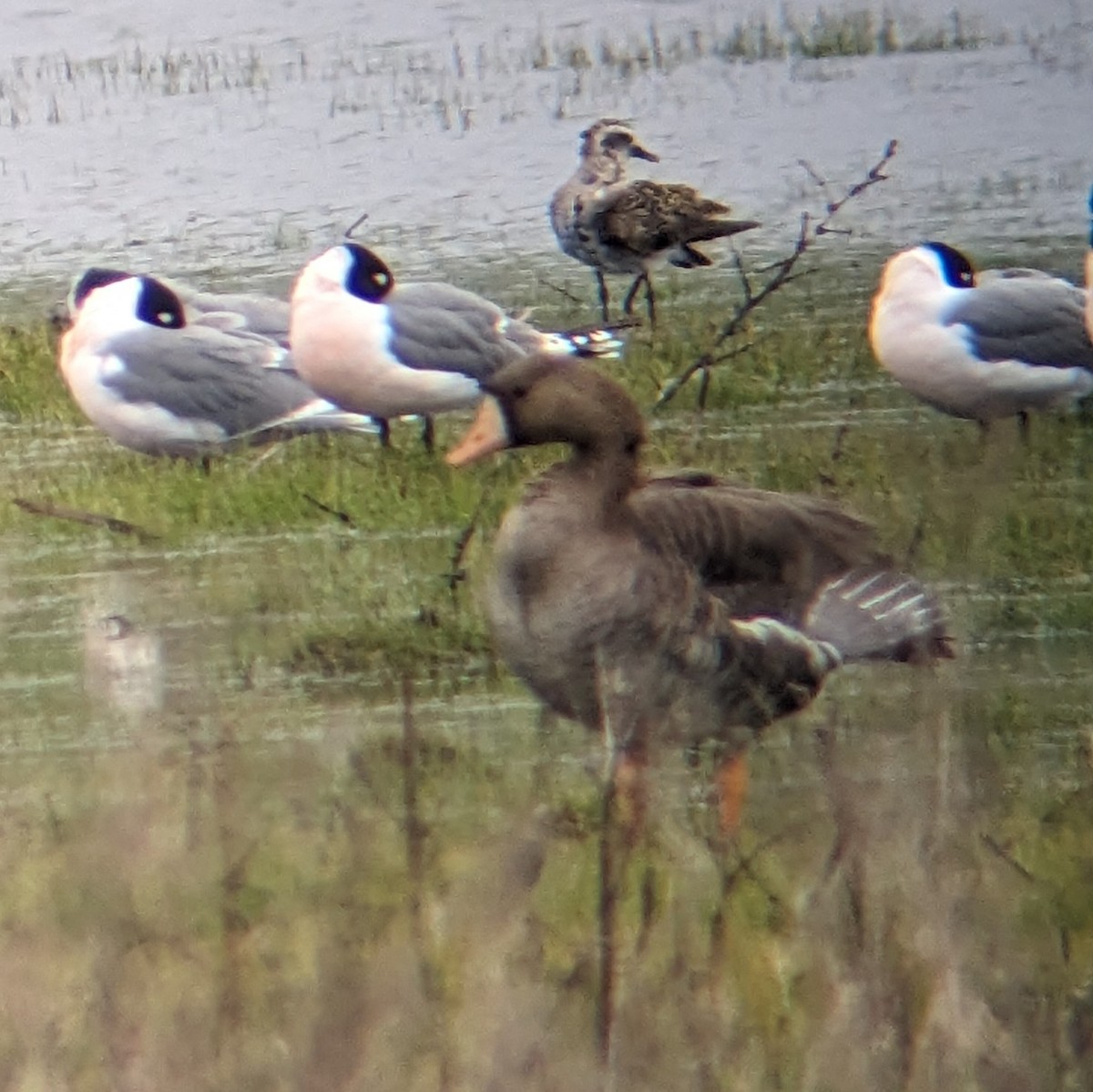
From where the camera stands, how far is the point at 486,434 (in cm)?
314

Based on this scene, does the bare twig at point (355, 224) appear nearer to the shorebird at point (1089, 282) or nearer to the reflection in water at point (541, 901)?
the reflection in water at point (541, 901)

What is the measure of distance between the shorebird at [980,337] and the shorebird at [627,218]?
0.25 metres

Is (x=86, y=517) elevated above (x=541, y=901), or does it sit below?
above

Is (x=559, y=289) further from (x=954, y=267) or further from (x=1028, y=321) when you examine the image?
(x=1028, y=321)

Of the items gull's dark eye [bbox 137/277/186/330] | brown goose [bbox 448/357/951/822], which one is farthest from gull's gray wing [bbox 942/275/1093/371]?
gull's dark eye [bbox 137/277/186/330]

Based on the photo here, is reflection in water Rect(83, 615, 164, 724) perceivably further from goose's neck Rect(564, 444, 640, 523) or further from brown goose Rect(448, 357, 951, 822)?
goose's neck Rect(564, 444, 640, 523)

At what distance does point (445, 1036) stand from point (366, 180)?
1.39 m

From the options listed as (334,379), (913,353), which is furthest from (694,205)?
(334,379)

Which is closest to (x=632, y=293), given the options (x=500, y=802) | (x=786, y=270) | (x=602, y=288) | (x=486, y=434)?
(x=602, y=288)

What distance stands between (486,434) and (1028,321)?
1.02 metres

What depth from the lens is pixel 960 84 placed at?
358cm

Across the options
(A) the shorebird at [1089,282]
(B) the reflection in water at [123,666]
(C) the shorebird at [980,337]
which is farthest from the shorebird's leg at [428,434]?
(A) the shorebird at [1089,282]

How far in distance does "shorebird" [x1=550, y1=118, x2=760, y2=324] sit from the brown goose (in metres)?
0.51

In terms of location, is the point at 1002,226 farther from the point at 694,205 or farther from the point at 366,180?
the point at 366,180
